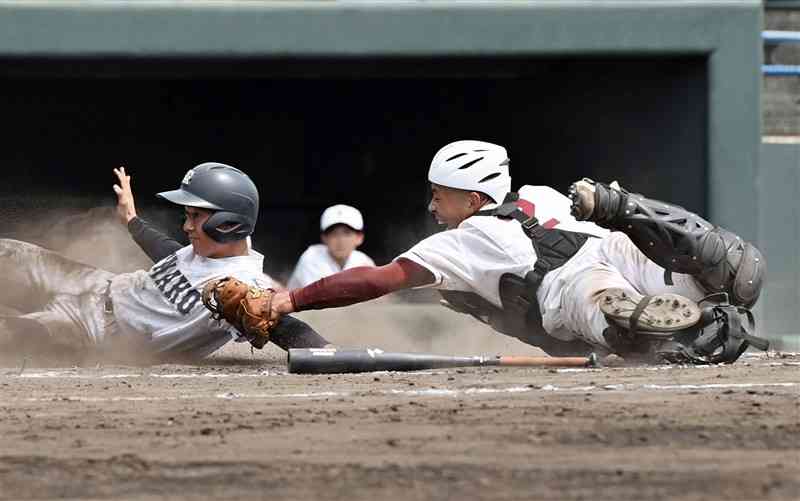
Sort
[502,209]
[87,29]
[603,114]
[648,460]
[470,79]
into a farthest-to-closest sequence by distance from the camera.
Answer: [470,79], [603,114], [87,29], [502,209], [648,460]

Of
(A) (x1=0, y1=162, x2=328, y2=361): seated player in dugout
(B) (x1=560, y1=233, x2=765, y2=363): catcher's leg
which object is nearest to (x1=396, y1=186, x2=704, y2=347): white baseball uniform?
(B) (x1=560, y1=233, x2=765, y2=363): catcher's leg

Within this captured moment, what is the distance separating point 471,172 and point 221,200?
1.17 m

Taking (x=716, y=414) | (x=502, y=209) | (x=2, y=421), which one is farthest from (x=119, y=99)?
(x=716, y=414)

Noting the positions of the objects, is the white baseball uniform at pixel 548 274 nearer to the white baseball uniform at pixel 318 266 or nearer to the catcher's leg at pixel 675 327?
the catcher's leg at pixel 675 327

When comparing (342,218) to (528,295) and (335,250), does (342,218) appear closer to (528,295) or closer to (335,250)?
(335,250)

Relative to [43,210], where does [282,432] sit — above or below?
below

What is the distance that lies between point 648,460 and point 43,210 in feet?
24.8

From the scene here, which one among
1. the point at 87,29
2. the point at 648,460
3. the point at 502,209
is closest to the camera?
the point at 648,460

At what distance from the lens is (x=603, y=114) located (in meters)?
10.3

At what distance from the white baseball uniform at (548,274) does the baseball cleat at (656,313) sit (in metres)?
0.21

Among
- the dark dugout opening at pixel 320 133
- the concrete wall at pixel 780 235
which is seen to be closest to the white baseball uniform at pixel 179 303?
the dark dugout opening at pixel 320 133

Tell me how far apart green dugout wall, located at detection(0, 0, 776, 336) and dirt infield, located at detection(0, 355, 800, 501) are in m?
3.47

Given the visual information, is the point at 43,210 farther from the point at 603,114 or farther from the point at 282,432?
the point at 282,432

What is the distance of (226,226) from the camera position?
7.03 meters
